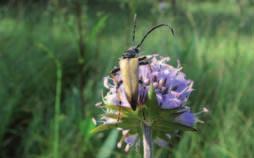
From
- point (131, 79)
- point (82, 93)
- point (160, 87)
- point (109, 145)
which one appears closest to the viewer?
point (131, 79)

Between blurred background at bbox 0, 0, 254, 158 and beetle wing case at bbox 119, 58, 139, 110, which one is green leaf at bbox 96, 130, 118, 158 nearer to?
blurred background at bbox 0, 0, 254, 158

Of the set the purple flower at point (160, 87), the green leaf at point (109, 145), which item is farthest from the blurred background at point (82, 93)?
the purple flower at point (160, 87)

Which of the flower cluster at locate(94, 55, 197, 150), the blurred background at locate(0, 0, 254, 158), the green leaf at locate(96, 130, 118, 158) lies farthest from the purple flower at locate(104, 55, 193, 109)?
the green leaf at locate(96, 130, 118, 158)

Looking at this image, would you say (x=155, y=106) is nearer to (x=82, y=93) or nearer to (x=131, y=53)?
(x=131, y=53)

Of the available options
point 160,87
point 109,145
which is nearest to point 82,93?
point 109,145

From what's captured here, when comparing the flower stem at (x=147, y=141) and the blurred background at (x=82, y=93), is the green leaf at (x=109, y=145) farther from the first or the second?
the flower stem at (x=147, y=141)

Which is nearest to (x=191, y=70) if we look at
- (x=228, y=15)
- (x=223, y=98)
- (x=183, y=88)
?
(x=223, y=98)

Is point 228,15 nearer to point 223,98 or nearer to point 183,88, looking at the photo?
point 223,98

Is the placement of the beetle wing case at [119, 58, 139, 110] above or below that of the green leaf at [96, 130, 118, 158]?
above
